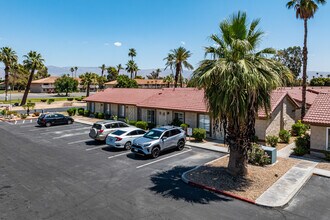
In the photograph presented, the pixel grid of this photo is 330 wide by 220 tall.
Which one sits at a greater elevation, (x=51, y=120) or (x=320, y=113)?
(x=320, y=113)

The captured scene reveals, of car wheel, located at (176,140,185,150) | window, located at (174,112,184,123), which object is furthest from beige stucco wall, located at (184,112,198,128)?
car wheel, located at (176,140,185,150)

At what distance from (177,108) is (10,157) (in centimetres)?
1540

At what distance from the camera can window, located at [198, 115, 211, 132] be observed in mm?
24906

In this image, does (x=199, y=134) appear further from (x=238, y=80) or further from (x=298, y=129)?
(x=238, y=80)

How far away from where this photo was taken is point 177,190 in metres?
12.7

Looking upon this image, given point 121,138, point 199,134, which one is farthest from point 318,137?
point 121,138

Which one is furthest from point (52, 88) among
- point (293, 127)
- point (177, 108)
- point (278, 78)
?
point (278, 78)

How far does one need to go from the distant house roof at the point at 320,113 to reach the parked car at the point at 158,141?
9.22 metres

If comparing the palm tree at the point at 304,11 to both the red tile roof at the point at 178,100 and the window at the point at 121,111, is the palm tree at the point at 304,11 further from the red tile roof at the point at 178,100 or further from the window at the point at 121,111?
the window at the point at 121,111

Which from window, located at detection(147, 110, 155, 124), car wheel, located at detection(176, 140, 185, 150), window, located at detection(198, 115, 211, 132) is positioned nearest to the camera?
car wheel, located at detection(176, 140, 185, 150)

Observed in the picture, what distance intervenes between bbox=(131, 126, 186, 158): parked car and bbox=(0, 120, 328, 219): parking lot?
1.92ft

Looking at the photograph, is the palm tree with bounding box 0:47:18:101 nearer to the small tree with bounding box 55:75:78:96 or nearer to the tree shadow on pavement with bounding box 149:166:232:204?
the small tree with bounding box 55:75:78:96

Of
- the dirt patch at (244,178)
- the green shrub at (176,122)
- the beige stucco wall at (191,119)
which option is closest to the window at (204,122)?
the beige stucco wall at (191,119)

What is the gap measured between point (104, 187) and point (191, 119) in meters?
14.8
